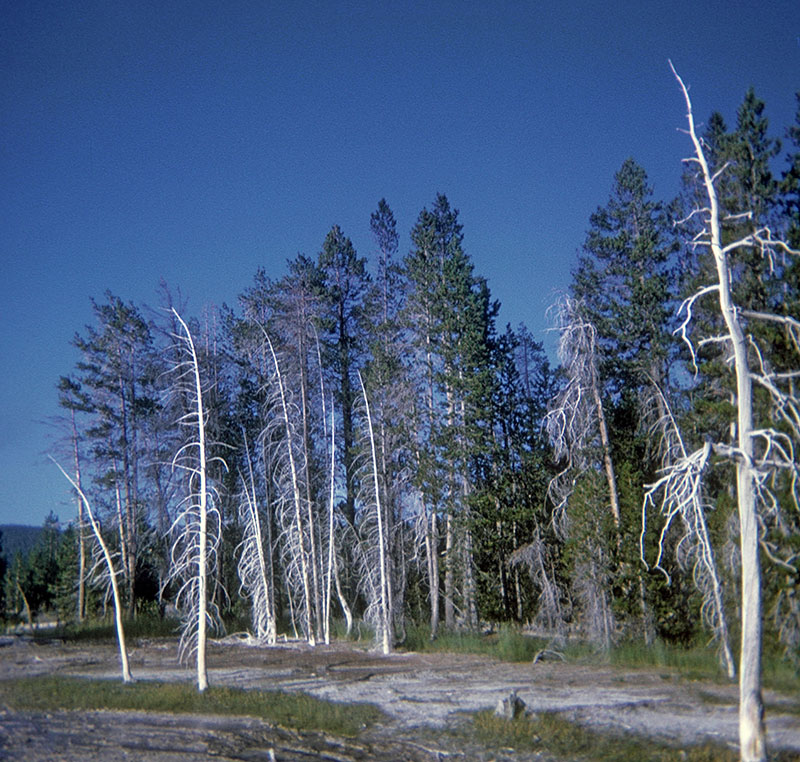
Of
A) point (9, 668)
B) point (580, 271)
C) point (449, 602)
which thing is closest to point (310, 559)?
point (449, 602)

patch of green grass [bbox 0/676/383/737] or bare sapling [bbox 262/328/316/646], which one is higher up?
bare sapling [bbox 262/328/316/646]

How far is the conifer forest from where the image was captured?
16750 mm

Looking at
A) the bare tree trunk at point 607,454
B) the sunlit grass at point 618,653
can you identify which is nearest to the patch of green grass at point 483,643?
the sunlit grass at point 618,653

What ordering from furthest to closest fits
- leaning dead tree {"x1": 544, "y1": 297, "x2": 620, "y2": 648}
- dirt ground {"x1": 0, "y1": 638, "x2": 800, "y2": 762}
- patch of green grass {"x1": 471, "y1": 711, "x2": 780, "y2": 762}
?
leaning dead tree {"x1": 544, "y1": 297, "x2": 620, "y2": 648} → dirt ground {"x1": 0, "y1": 638, "x2": 800, "y2": 762} → patch of green grass {"x1": 471, "y1": 711, "x2": 780, "y2": 762}

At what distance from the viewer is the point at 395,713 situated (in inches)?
588

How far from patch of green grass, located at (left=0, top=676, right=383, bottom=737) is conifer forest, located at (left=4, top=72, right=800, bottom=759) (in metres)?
1.33

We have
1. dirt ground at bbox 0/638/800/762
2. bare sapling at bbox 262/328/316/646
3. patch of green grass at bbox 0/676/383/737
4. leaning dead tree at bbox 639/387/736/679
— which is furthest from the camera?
bare sapling at bbox 262/328/316/646

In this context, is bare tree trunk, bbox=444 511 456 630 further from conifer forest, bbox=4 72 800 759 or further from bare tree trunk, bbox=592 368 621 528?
bare tree trunk, bbox=592 368 621 528

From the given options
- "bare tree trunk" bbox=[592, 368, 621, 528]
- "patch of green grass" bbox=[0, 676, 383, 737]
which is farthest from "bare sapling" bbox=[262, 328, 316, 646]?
"bare tree trunk" bbox=[592, 368, 621, 528]

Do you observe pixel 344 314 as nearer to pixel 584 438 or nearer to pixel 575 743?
pixel 584 438

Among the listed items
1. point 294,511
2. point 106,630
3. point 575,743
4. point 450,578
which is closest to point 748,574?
point 575,743

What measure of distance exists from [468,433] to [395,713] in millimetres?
14484

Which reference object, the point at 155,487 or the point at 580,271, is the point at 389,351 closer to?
the point at 580,271

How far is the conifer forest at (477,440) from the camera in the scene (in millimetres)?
16750
